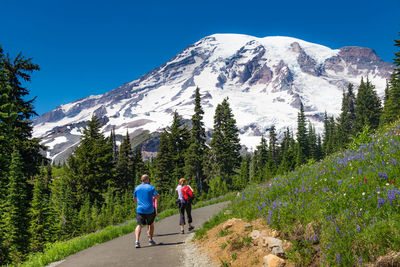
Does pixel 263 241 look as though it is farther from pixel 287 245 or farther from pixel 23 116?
pixel 23 116

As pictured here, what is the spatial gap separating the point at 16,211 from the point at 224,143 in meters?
32.7

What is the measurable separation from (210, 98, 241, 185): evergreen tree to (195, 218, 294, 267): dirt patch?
125 feet

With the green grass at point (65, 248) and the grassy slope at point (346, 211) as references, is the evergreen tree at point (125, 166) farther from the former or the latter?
the grassy slope at point (346, 211)

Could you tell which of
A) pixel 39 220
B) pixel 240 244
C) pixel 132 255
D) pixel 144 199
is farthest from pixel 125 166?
pixel 240 244

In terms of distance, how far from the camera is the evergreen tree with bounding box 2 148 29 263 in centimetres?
2006

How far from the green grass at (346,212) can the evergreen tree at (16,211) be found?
1933cm

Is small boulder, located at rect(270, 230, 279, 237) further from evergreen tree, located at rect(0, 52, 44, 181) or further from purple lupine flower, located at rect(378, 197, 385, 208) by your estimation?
evergreen tree, located at rect(0, 52, 44, 181)

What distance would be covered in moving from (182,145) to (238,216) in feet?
145

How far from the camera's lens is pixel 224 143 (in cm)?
4841

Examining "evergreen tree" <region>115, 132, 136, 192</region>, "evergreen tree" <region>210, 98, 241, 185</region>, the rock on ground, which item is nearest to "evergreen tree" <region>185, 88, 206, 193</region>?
"evergreen tree" <region>210, 98, 241, 185</region>

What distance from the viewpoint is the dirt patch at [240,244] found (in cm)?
618

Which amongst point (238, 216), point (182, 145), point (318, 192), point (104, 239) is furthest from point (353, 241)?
point (182, 145)

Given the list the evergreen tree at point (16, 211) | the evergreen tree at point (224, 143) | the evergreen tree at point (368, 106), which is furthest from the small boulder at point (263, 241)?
the evergreen tree at point (368, 106)

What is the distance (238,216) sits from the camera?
9281mm
